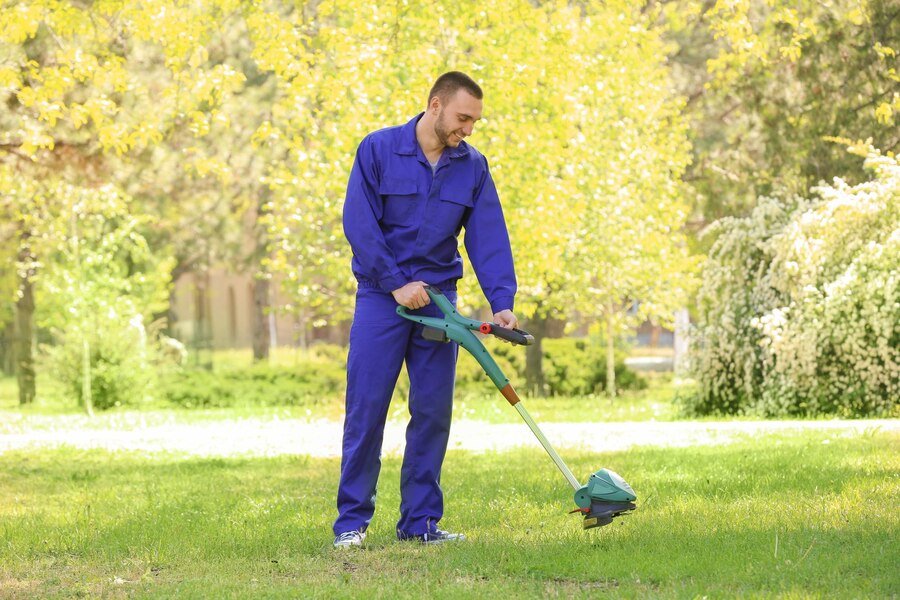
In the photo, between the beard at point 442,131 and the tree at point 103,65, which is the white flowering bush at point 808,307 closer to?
the tree at point 103,65

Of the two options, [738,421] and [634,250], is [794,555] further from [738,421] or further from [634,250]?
[634,250]

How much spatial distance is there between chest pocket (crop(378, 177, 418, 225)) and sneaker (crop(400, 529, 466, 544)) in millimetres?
1246

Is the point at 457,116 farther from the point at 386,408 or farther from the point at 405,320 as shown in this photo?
the point at 386,408

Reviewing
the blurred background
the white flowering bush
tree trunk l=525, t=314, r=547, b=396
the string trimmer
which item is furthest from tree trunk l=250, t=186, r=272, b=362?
the string trimmer

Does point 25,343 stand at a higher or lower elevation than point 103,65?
lower

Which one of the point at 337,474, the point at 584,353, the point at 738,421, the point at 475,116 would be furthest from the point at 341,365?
the point at 475,116

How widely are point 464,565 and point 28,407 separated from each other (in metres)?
17.9

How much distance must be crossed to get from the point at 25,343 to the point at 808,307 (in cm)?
1483

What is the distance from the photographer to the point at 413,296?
5.23 meters

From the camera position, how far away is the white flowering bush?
Result: 12.5 meters

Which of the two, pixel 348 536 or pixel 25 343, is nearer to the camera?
pixel 348 536

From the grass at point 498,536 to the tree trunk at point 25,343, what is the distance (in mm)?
15014

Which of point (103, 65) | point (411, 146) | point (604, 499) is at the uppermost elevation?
point (103, 65)

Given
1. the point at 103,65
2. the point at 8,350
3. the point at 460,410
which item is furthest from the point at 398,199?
the point at 8,350
